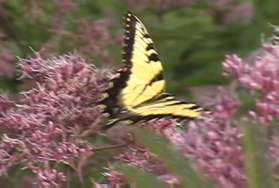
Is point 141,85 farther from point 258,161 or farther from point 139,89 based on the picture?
point 258,161

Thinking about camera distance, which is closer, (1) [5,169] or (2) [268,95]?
(2) [268,95]

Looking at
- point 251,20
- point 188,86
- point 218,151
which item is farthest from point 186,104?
point 251,20

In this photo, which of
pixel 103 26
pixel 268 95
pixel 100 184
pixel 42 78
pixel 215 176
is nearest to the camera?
pixel 215 176

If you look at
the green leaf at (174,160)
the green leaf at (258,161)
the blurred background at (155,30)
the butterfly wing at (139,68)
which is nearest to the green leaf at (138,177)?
the green leaf at (174,160)

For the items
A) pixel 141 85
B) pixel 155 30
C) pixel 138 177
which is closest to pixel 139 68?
pixel 141 85

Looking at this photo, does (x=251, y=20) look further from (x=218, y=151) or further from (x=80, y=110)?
(x=218, y=151)

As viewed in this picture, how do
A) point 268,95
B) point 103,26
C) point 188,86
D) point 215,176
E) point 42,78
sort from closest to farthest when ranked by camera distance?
point 215,176
point 268,95
point 42,78
point 103,26
point 188,86
